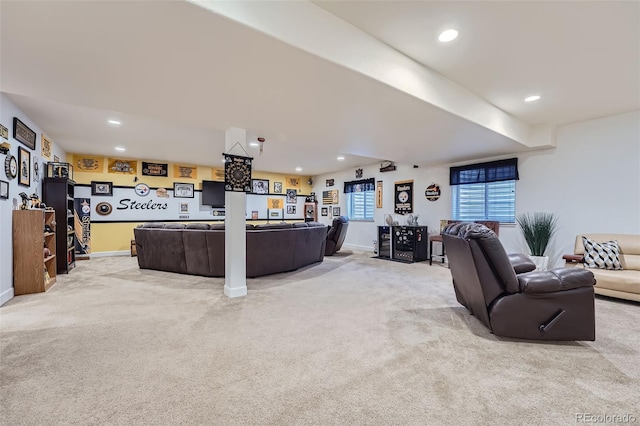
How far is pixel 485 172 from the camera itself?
546 centimetres

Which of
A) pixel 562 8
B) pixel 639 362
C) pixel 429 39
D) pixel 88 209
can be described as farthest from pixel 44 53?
pixel 88 209

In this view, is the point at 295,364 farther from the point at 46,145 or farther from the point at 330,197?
the point at 330,197

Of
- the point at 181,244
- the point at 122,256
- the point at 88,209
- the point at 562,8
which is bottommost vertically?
the point at 122,256

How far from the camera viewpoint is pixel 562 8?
2.01m

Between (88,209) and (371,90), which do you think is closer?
(371,90)

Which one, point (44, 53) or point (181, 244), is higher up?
point (44, 53)

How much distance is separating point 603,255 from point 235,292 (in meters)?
4.81

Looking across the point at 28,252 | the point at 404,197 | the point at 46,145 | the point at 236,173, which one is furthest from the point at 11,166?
the point at 404,197

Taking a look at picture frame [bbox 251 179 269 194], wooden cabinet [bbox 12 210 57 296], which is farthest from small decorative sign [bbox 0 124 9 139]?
picture frame [bbox 251 179 269 194]

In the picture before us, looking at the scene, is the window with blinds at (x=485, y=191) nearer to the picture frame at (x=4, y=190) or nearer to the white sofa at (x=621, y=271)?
the white sofa at (x=621, y=271)

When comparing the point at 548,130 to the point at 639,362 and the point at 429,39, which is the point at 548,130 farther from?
the point at 639,362

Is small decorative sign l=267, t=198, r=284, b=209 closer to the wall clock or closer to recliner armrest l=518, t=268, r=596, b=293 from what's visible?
the wall clock

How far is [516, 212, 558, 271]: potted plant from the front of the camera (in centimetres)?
450

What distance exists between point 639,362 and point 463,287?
4.02ft
